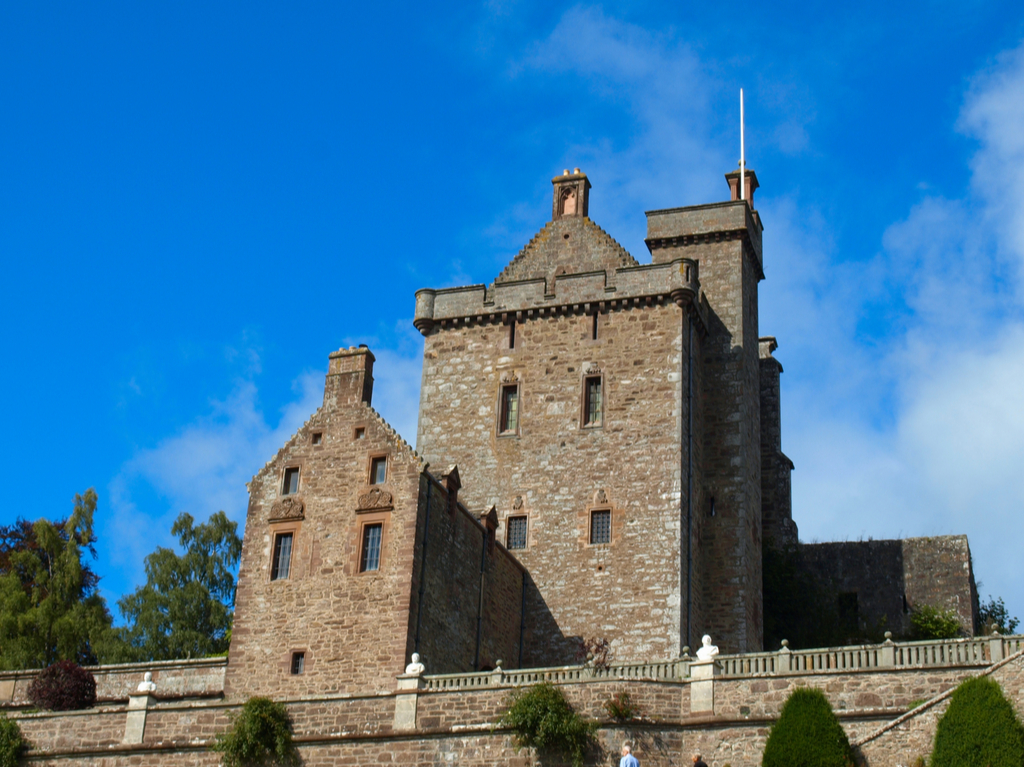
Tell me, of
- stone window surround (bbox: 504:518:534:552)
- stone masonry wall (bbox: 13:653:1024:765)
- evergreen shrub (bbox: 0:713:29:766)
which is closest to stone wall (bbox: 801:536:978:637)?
stone window surround (bbox: 504:518:534:552)

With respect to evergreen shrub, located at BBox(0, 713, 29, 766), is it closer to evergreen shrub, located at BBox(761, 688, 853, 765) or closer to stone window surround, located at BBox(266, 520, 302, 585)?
stone window surround, located at BBox(266, 520, 302, 585)

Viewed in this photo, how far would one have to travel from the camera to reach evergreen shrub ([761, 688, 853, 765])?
94.9 ft

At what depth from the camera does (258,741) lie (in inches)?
1330

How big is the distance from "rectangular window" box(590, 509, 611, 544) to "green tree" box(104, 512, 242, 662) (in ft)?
47.6

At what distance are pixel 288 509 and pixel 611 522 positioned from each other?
381 inches

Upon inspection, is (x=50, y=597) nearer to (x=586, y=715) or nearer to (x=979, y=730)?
(x=586, y=715)

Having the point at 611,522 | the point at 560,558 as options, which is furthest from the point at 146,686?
the point at 611,522

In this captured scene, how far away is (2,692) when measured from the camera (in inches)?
1586

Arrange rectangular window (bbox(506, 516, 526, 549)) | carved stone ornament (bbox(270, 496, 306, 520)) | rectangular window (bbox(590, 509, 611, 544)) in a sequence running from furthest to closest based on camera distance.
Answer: rectangular window (bbox(506, 516, 526, 549)), rectangular window (bbox(590, 509, 611, 544)), carved stone ornament (bbox(270, 496, 306, 520))

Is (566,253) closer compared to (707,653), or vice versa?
(707,653)

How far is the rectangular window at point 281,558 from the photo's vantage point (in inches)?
1500

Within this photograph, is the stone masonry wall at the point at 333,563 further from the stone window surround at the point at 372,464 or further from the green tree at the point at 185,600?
the green tree at the point at 185,600

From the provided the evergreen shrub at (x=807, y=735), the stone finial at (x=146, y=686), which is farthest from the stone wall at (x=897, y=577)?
the stone finial at (x=146, y=686)

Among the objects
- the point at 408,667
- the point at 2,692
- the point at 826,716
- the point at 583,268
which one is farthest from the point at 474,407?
the point at 826,716
